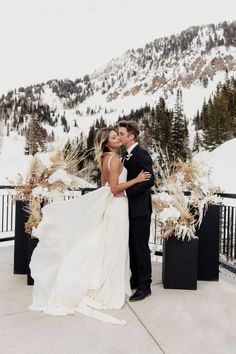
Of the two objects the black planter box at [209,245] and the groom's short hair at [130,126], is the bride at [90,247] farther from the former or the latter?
the black planter box at [209,245]

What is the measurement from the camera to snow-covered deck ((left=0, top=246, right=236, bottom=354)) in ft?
8.11

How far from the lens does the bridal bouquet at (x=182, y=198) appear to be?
12.8 ft

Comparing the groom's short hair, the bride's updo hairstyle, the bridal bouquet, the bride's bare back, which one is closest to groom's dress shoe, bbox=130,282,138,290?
the bridal bouquet

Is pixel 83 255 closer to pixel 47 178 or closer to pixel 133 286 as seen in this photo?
pixel 133 286

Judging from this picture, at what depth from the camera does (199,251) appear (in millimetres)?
4215

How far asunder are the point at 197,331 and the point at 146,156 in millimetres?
1722

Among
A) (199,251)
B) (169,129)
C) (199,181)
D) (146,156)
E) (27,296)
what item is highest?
(169,129)

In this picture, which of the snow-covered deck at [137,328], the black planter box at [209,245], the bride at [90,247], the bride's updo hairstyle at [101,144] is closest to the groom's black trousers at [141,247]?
the bride at [90,247]

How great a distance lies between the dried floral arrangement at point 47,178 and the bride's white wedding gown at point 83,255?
1.55ft

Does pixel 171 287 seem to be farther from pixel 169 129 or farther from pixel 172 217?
pixel 169 129

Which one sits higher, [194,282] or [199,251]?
[199,251]

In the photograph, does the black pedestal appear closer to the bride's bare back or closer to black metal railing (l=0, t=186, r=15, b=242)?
black metal railing (l=0, t=186, r=15, b=242)

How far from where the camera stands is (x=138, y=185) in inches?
136

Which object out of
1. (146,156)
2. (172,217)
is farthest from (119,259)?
(146,156)
